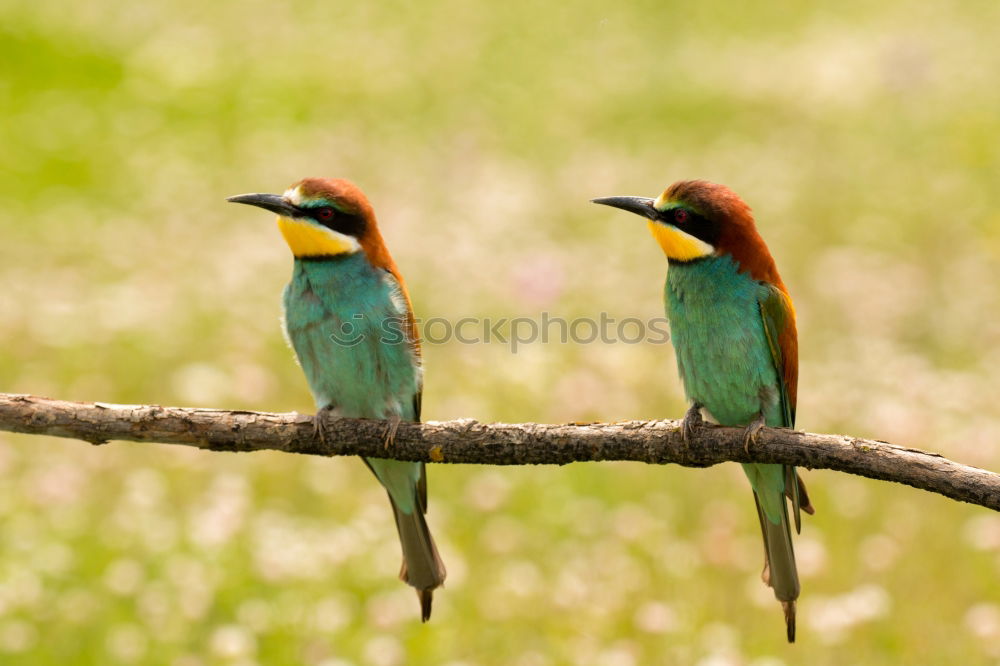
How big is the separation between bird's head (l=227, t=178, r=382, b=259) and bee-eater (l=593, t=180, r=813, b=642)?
79cm

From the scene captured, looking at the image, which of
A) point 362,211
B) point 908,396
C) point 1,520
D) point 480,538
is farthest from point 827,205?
point 1,520

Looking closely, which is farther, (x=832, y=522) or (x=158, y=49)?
(x=158, y=49)

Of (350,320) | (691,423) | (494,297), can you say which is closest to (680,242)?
(691,423)

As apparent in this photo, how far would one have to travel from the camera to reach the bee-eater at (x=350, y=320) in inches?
136

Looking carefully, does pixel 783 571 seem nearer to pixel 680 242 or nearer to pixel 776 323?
pixel 776 323

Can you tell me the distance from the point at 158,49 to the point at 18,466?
7.38 m

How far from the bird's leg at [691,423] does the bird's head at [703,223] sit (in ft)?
1.43

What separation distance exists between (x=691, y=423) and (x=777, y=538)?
0.56 meters

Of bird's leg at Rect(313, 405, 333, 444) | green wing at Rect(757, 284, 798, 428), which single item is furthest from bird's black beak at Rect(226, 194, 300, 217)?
green wing at Rect(757, 284, 798, 428)

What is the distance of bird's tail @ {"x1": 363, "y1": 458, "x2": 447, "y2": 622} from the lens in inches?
131

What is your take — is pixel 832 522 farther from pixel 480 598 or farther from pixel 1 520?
pixel 1 520

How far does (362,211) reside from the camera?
11.4 ft

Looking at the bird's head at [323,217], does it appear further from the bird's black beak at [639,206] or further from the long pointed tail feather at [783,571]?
the long pointed tail feather at [783,571]

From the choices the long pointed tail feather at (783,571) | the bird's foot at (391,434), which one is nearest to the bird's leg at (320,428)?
the bird's foot at (391,434)
